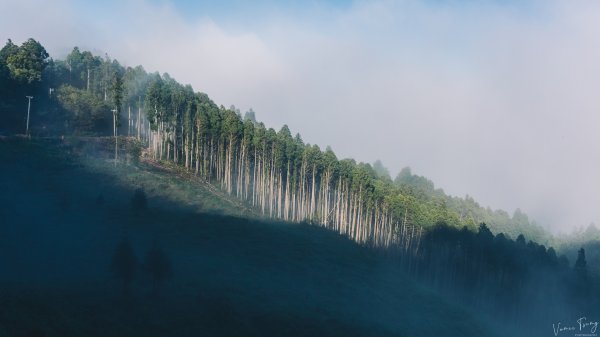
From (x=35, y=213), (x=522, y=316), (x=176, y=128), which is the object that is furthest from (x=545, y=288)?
(x=35, y=213)

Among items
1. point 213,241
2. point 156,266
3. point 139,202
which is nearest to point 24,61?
→ point 139,202

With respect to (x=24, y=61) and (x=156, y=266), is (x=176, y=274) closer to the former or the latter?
(x=156, y=266)

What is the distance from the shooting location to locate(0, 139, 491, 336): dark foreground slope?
52.4m

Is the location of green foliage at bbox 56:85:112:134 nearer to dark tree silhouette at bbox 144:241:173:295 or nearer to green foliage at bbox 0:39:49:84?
green foliage at bbox 0:39:49:84

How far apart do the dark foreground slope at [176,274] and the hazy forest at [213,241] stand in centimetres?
24

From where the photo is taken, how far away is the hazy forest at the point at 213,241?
5719 cm

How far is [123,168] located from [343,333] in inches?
1916

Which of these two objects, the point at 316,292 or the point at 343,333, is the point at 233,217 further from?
the point at 343,333

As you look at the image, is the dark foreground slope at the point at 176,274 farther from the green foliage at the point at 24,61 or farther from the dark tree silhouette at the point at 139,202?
the green foliage at the point at 24,61

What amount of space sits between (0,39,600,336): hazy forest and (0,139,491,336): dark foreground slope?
242mm

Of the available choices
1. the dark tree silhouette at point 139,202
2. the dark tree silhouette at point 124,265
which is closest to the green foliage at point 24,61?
the dark tree silhouette at point 139,202

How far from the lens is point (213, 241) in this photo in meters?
80.3

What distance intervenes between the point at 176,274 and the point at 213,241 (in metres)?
15.1

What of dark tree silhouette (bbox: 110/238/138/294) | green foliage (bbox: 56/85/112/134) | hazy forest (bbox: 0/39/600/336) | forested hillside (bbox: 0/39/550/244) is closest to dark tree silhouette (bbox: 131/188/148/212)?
hazy forest (bbox: 0/39/600/336)
